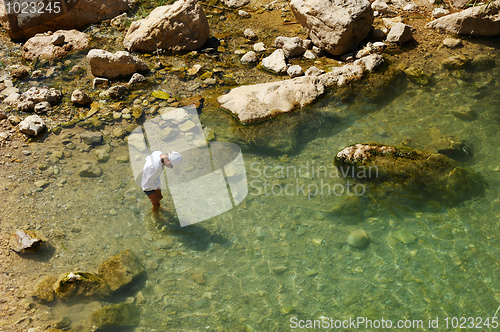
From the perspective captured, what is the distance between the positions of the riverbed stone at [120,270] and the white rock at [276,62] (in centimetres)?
510

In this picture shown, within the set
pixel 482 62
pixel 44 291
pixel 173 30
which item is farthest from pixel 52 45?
pixel 482 62

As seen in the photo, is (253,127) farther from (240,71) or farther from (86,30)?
(86,30)

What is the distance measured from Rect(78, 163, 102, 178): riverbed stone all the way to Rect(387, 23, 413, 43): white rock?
7004mm

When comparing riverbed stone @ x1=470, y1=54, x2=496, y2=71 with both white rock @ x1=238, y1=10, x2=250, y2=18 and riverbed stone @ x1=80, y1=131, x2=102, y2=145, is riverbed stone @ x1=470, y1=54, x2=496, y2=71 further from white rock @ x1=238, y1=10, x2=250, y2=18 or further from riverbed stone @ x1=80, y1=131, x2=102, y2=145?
riverbed stone @ x1=80, y1=131, x2=102, y2=145

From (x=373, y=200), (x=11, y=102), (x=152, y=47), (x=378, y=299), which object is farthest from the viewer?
(x=152, y=47)

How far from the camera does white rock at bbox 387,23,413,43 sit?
8.62 meters

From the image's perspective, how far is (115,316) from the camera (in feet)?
15.0

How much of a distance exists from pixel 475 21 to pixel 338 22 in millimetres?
3283

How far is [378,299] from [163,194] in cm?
353

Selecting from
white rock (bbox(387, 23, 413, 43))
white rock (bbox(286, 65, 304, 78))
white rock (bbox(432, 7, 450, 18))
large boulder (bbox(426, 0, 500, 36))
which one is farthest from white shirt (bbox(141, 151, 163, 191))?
white rock (bbox(432, 7, 450, 18))

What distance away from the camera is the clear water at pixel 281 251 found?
4727mm

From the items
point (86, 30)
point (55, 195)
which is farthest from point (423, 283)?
point (86, 30)

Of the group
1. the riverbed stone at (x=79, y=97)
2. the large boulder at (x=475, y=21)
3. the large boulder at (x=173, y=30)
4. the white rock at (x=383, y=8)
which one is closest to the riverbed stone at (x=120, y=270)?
the riverbed stone at (x=79, y=97)

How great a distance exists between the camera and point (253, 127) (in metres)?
7.08
